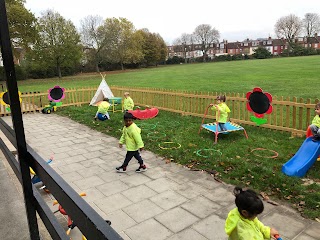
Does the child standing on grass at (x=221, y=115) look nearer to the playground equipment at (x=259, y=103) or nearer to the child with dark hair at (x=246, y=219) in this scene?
the playground equipment at (x=259, y=103)

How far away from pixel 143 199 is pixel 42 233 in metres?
1.79

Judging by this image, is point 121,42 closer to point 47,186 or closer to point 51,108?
point 51,108

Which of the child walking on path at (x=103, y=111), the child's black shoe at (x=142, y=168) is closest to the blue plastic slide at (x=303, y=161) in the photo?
the child's black shoe at (x=142, y=168)

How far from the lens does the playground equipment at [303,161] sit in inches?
220

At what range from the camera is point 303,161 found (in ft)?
18.8

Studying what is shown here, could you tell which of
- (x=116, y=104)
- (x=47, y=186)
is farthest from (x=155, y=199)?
(x=116, y=104)

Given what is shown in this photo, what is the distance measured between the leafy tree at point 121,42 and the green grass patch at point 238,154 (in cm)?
4269

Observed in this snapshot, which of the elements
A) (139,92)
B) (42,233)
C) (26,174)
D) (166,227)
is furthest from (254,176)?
(139,92)

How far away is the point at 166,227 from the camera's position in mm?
4141

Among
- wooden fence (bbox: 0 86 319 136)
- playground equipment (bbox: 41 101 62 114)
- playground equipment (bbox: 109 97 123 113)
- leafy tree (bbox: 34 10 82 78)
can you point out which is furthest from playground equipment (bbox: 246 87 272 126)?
leafy tree (bbox: 34 10 82 78)

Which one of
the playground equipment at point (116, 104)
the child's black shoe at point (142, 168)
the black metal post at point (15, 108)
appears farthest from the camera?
the playground equipment at point (116, 104)

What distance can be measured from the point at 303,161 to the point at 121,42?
5014cm

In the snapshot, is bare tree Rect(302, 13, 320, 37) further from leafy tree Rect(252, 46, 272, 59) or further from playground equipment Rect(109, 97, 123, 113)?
playground equipment Rect(109, 97, 123, 113)

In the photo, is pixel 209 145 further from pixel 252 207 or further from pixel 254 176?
pixel 252 207
